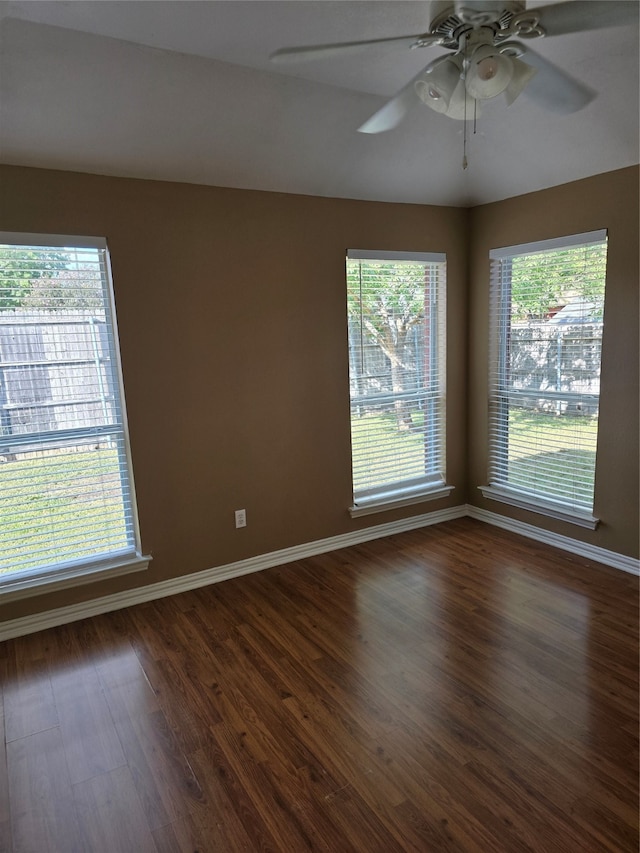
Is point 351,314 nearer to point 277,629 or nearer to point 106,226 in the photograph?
point 106,226

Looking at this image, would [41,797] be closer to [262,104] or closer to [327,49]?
[327,49]

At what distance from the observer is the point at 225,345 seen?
3262 millimetres

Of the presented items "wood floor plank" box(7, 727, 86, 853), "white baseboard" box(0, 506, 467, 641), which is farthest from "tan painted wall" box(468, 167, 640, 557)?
"wood floor plank" box(7, 727, 86, 853)

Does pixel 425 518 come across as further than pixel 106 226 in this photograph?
Yes

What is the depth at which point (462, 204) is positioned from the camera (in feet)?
13.1

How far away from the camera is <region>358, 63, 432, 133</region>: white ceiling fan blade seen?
183cm

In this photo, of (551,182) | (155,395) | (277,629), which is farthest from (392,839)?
(551,182)

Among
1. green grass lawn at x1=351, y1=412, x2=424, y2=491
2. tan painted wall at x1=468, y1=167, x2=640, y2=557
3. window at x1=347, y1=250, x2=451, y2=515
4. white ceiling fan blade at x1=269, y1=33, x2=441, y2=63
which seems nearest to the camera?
white ceiling fan blade at x1=269, y1=33, x2=441, y2=63

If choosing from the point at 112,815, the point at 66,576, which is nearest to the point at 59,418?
the point at 66,576

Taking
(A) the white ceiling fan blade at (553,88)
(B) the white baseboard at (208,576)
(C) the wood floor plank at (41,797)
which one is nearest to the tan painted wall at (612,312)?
(B) the white baseboard at (208,576)

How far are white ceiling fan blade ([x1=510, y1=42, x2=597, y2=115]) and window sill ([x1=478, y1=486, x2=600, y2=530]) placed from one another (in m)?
2.48

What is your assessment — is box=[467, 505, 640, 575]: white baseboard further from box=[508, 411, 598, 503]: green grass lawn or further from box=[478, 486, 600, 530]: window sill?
box=[508, 411, 598, 503]: green grass lawn

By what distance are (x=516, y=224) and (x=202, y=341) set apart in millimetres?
2308

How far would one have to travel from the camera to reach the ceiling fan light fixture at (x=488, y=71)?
5.21 ft
